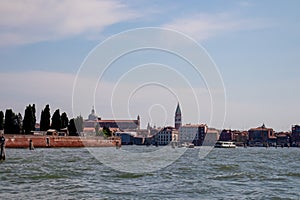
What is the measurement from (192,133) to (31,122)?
3135 inches

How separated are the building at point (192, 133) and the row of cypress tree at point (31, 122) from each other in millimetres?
62919

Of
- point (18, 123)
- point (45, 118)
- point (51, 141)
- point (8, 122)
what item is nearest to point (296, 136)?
point (45, 118)

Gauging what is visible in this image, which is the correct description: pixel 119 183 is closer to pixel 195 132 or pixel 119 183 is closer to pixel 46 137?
pixel 46 137

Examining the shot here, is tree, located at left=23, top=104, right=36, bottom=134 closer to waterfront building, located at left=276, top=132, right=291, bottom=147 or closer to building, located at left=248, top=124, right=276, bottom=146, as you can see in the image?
building, located at left=248, top=124, right=276, bottom=146

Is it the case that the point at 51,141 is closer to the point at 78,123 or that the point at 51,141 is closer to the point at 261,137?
the point at 78,123

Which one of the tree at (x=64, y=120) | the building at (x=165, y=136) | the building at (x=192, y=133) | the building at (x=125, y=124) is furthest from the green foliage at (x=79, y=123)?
the building at (x=125, y=124)

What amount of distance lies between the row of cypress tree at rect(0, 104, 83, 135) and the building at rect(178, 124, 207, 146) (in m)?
62.9

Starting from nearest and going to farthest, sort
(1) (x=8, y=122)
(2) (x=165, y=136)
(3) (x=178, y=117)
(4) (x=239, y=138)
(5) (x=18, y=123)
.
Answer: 1. (1) (x=8, y=122)
2. (5) (x=18, y=123)
3. (3) (x=178, y=117)
4. (2) (x=165, y=136)
5. (4) (x=239, y=138)

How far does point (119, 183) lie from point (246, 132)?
159 meters

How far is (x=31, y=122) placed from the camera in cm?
6738

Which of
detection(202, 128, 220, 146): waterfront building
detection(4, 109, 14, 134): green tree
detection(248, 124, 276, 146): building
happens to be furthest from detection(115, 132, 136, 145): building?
detection(4, 109, 14, 134): green tree

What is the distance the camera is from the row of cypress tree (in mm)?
65188

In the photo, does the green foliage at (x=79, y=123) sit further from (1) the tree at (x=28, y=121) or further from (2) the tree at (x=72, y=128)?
(1) the tree at (x=28, y=121)

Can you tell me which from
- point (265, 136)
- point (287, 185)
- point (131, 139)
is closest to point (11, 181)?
point (287, 185)
